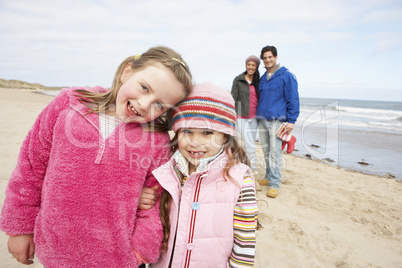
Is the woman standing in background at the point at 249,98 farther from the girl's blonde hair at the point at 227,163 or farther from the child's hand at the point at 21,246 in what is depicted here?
the child's hand at the point at 21,246

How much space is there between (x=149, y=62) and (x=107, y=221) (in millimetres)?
873

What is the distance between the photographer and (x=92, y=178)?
119cm

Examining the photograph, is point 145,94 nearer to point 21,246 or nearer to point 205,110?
point 205,110

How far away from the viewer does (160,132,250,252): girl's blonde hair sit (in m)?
1.42

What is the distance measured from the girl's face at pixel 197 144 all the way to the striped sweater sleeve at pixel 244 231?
0.33m

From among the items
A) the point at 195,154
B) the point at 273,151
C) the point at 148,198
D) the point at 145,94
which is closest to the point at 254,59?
the point at 273,151

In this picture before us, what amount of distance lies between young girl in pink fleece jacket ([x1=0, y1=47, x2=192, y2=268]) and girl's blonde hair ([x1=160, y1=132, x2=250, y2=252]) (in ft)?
0.36

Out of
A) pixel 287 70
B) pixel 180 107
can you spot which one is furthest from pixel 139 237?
pixel 287 70

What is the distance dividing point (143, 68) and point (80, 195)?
0.74m

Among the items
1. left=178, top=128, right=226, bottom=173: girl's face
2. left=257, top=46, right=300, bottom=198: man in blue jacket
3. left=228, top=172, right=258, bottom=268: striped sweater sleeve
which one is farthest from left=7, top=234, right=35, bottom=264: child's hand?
left=257, top=46, right=300, bottom=198: man in blue jacket

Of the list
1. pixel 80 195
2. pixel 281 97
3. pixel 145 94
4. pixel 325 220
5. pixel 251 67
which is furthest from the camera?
pixel 251 67

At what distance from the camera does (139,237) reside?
124 centimetres

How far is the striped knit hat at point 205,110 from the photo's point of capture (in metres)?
1.48

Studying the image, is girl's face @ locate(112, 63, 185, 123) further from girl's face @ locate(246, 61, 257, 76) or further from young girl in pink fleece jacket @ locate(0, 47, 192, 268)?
girl's face @ locate(246, 61, 257, 76)
